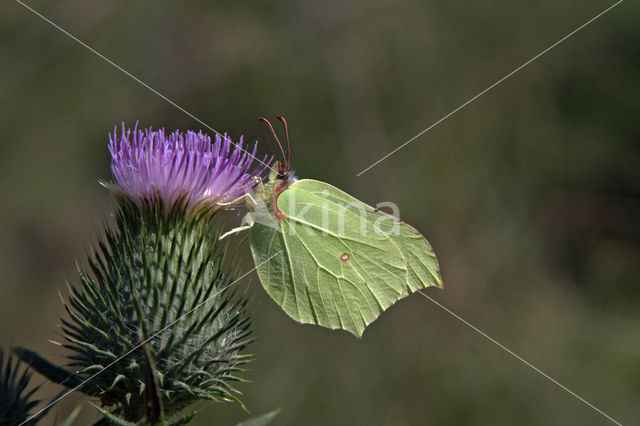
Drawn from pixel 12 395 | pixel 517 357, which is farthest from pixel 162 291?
pixel 517 357

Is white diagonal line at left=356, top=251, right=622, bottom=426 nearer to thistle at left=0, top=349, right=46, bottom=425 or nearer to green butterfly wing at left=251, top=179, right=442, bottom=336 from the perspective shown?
green butterfly wing at left=251, top=179, right=442, bottom=336

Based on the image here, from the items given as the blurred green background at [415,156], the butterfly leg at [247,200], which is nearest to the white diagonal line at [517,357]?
the blurred green background at [415,156]

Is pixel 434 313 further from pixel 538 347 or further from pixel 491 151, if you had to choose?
pixel 491 151

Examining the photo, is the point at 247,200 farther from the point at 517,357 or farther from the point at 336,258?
the point at 517,357

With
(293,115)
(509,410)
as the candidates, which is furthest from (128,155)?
(509,410)

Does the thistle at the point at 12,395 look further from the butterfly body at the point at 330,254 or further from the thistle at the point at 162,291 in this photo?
the butterfly body at the point at 330,254
